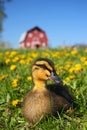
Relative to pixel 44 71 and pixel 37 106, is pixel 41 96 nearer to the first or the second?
pixel 37 106

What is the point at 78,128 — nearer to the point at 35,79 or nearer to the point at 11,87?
the point at 35,79

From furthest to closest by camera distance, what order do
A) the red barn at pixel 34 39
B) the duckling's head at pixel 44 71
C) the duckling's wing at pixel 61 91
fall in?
1. the red barn at pixel 34 39
2. the duckling's wing at pixel 61 91
3. the duckling's head at pixel 44 71

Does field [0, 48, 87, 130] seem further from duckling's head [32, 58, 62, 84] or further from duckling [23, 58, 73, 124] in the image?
duckling's head [32, 58, 62, 84]

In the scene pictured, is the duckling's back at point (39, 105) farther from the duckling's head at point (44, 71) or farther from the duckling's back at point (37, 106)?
the duckling's head at point (44, 71)

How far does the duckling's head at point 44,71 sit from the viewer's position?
5070mm

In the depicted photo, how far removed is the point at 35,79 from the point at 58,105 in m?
0.48

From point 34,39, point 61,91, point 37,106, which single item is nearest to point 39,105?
point 37,106

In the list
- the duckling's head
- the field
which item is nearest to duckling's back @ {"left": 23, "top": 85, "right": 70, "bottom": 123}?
the field

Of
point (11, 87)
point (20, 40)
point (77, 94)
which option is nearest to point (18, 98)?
point (11, 87)

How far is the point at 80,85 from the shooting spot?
22.6 feet

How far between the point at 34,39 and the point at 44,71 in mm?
46520

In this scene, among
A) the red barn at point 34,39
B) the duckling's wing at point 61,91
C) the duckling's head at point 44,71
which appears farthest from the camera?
the red barn at point 34,39

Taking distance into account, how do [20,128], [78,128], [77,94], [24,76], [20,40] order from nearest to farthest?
[78,128]
[20,128]
[77,94]
[24,76]
[20,40]

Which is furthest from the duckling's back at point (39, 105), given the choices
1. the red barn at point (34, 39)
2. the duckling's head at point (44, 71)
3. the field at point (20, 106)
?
the red barn at point (34, 39)
